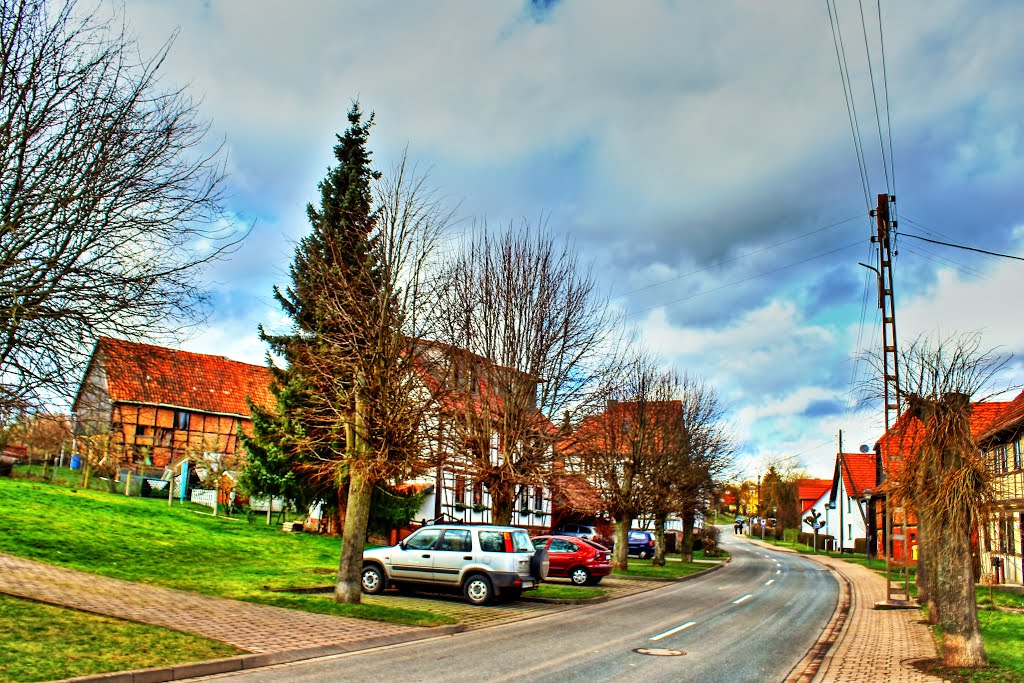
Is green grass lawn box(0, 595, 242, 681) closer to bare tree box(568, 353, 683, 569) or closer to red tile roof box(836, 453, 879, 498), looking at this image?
bare tree box(568, 353, 683, 569)

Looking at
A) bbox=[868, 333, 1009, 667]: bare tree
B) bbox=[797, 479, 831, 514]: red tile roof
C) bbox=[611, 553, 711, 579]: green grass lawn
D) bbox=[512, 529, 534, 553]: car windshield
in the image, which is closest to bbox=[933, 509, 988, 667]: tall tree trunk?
bbox=[868, 333, 1009, 667]: bare tree

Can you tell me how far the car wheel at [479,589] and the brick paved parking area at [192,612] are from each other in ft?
15.4

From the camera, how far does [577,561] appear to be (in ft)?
89.1

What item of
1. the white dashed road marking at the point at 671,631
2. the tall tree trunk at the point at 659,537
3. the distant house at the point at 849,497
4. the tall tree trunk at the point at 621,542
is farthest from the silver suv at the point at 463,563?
the distant house at the point at 849,497

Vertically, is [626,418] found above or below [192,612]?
above

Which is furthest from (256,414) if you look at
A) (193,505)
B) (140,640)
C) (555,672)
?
(555,672)

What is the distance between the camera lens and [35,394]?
34.9 ft

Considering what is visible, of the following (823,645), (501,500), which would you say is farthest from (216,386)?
(823,645)

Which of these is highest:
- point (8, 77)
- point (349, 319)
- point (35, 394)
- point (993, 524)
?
point (8, 77)

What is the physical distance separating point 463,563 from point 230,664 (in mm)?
9541

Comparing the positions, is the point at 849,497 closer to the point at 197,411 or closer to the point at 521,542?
the point at 197,411

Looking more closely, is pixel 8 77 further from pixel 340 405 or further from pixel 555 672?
pixel 555 672

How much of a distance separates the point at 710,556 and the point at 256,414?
36.7 meters

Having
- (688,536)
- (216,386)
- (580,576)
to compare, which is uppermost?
(216,386)
